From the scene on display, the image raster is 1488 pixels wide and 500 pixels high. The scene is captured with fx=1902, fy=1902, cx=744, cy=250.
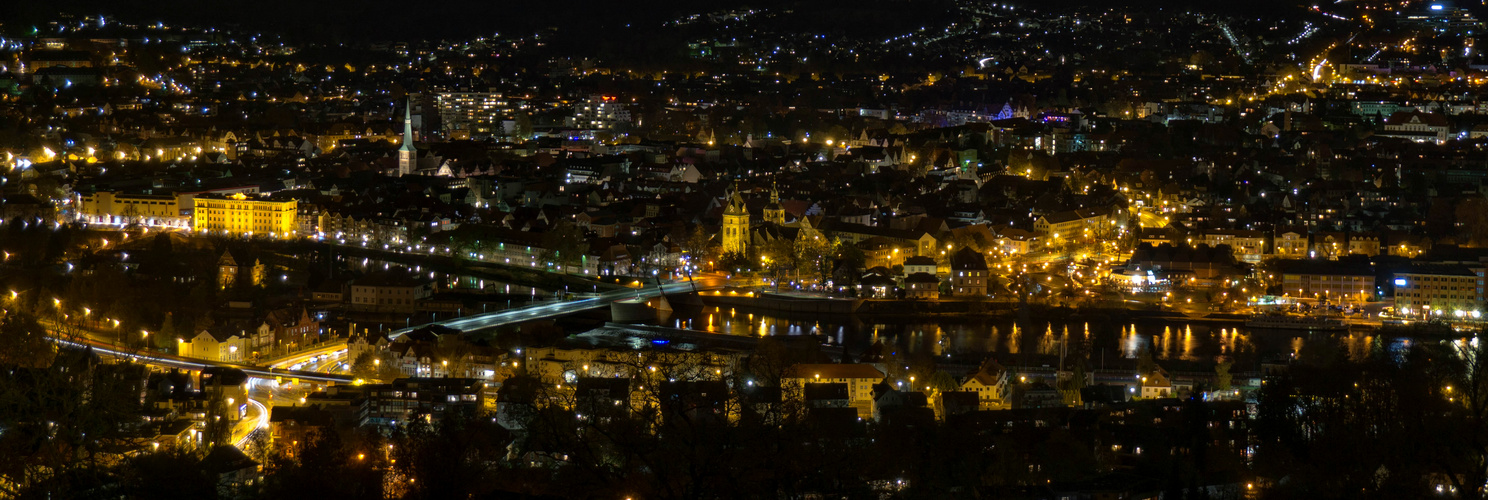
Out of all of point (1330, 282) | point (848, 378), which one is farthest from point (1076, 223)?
point (848, 378)

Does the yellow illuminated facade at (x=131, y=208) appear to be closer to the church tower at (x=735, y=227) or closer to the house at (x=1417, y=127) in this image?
the church tower at (x=735, y=227)

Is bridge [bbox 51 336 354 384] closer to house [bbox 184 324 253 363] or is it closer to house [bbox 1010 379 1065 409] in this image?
house [bbox 184 324 253 363]

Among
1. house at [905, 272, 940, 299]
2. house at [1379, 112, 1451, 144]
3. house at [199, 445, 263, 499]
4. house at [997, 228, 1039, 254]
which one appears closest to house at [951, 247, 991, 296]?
house at [905, 272, 940, 299]

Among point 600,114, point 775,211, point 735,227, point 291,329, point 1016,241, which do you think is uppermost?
point 600,114

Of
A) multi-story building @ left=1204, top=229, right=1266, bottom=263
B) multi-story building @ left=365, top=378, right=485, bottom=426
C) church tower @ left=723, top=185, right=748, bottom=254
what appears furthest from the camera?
church tower @ left=723, top=185, right=748, bottom=254

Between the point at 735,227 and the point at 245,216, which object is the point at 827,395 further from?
the point at 245,216

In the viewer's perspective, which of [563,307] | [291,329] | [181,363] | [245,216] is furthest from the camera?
[245,216]

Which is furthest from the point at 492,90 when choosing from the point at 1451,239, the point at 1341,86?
the point at 1451,239
